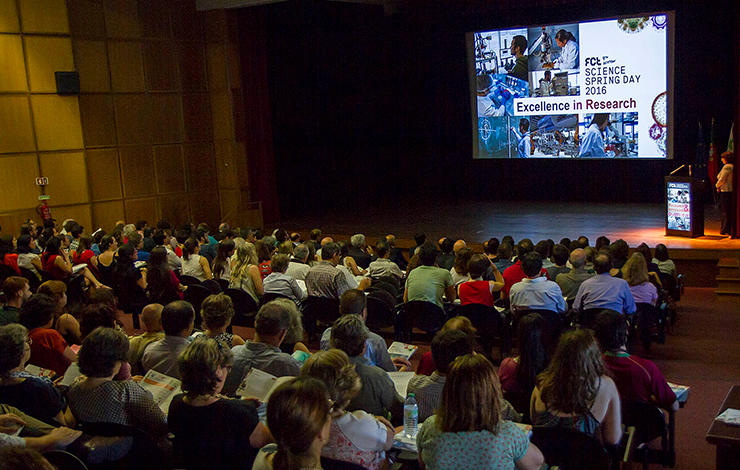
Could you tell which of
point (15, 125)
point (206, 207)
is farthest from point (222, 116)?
point (15, 125)

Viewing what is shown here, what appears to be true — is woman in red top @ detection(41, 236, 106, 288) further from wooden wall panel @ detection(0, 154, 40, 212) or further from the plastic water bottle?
the plastic water bottle

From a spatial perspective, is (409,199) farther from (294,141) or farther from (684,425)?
(684,425)

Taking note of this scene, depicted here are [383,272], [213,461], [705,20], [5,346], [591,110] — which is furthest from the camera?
[591,110]

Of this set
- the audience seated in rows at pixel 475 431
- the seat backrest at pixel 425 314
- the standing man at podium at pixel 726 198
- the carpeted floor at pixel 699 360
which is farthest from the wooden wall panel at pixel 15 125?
the audience seated in rows at pixel 475 431

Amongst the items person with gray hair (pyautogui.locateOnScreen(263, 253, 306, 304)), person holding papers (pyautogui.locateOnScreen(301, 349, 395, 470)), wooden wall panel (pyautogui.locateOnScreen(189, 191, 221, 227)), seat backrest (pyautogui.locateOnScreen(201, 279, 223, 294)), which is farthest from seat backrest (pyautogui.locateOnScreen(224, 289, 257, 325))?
wooden wall panel (pyautogui.locateOnScreen(189, 191, 221, 227))

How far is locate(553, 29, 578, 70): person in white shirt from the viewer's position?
14105mm

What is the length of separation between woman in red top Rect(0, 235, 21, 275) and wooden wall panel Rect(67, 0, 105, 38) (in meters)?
5.26

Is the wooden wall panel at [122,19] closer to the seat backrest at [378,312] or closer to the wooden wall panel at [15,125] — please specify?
the wooden wall panel at [15,125]

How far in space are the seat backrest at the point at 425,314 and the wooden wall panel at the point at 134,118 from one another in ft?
31.6

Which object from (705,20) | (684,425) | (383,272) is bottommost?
(684,425)

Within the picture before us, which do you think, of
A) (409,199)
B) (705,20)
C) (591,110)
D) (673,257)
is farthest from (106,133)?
(705,20)

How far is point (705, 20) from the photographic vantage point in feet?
43.7

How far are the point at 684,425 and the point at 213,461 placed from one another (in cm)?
341

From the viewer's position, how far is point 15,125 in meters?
12.8
